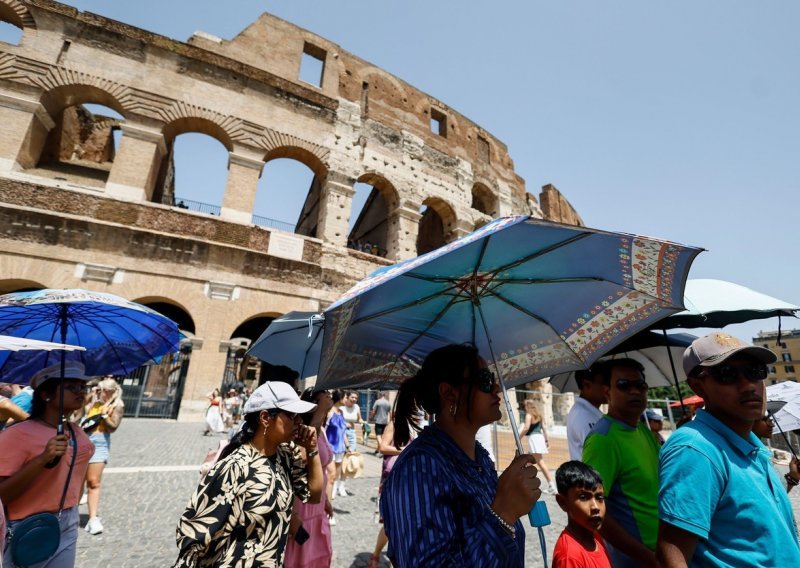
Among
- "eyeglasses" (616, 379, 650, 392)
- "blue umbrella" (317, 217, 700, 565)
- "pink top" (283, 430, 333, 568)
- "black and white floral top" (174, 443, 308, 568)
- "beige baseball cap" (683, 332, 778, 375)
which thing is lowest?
"pink top" (283, 430, 333, 568)

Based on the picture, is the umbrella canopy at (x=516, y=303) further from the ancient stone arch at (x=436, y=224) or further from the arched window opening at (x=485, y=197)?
the arched window opening at (x=485, y=197)

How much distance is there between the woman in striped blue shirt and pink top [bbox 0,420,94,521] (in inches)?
89.3

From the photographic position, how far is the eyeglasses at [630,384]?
2164 mm

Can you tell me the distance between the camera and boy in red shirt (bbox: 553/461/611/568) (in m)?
1.86

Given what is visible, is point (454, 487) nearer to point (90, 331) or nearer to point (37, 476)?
point (37, 476)

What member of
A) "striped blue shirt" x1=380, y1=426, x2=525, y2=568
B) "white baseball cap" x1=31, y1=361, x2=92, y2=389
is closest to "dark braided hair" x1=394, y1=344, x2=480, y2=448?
"striped blue shirt" x1=380, y1=426, x2=525, y2=568

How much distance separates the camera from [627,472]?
1.93 metres

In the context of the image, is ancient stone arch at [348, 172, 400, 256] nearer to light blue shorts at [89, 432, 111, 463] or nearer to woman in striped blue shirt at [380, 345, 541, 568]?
light blue shorts at [89, 432, 111, 463]

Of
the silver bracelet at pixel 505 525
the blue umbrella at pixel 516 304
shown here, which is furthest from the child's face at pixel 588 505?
the silver bracelet at pixel 505 525

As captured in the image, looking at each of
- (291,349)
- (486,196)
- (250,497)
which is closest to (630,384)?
(250,497)

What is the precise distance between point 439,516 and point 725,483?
3.57 ft

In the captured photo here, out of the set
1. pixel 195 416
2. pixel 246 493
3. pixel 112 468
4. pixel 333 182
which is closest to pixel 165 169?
pixel 333 182

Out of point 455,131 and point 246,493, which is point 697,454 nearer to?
point 246,493

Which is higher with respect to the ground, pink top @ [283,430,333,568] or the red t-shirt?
the red t-shirt
